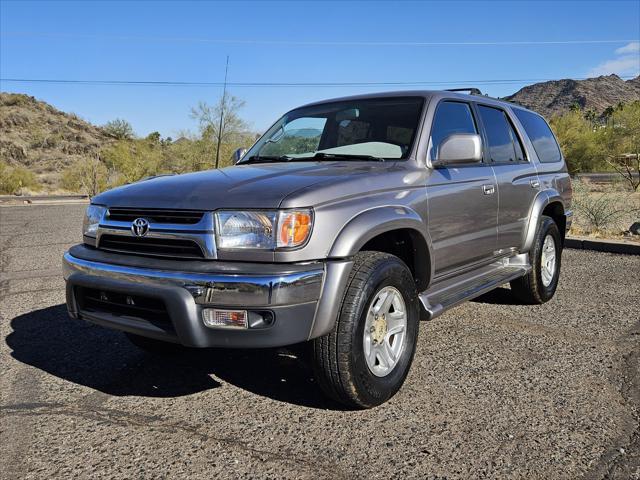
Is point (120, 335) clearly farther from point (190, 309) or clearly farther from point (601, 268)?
point (601, 268)

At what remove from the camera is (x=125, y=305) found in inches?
117

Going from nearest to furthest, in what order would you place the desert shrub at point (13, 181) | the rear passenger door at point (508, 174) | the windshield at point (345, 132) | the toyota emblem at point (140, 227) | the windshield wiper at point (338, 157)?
the toyota emblem at point (140, 227) < the windshield wiper at point (338, 157) < the windshield at point (345, 132) < the rear passenger door at point (508, 174) < the desert shrub at point (13, 181)

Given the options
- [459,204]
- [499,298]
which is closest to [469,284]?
[459,204]

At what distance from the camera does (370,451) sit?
8.70 feet

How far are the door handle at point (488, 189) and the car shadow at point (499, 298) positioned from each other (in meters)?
1.56

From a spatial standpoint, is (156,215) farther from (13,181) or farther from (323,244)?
(13,181)

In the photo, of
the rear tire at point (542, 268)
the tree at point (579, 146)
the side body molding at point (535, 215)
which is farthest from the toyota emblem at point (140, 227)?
the tree at point (579, 146)

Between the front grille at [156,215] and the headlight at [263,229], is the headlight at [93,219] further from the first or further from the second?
the headlight at [263,229]

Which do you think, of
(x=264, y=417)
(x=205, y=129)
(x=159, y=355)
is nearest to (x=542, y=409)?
(x=264, y=417)

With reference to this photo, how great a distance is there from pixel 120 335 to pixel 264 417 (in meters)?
2.06

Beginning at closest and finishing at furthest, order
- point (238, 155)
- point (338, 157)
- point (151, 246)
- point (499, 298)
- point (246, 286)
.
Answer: point (246, 286) < point (151, 246) < point (338, 157) < point (238, 155) < point (499, 298)

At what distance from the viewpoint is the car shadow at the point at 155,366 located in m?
3.45

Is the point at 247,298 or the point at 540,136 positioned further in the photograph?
the point at 540,136

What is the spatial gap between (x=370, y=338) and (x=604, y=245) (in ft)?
22.4
